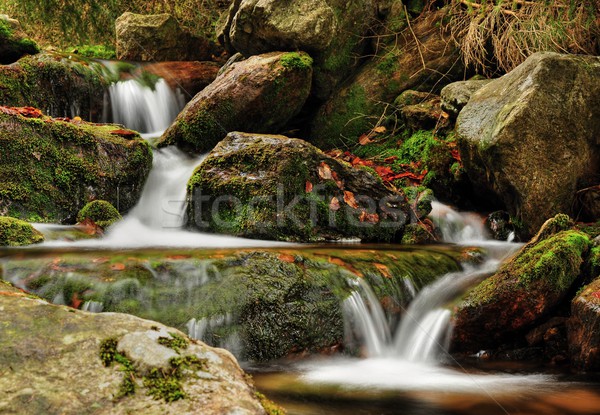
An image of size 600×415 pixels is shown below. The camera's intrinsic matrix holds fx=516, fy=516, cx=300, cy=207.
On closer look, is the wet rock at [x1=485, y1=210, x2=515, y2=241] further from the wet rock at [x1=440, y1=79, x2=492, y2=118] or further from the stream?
the wet rock at [x1=440, y1=79, x2=492, y2=118]

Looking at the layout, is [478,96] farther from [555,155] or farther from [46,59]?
[46,59]

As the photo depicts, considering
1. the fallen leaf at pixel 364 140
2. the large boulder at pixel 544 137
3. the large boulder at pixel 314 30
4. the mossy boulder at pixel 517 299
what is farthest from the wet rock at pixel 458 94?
the mossy boulder at pixel 517 299

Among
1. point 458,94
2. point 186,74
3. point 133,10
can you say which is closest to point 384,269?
point 458,94

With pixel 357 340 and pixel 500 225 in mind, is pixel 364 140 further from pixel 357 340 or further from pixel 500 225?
pixel 357 340

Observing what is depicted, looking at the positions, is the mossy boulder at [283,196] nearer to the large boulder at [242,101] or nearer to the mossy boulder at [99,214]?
the mossy boulder at [99,214]

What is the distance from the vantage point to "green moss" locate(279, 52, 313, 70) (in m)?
8.00

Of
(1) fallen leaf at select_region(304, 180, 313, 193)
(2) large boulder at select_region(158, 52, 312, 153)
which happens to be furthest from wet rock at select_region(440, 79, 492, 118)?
(1) fallen leaf at select_region(304, 180, 313, 193)

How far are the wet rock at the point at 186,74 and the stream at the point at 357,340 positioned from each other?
5193mm

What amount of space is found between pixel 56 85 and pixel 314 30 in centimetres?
418

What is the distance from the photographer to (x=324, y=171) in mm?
6258

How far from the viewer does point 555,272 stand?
13.0 ft

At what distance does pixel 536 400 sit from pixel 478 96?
183 inches

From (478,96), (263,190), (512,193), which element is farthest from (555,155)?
A: (263,190)

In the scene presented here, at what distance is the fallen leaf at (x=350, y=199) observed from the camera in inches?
246
